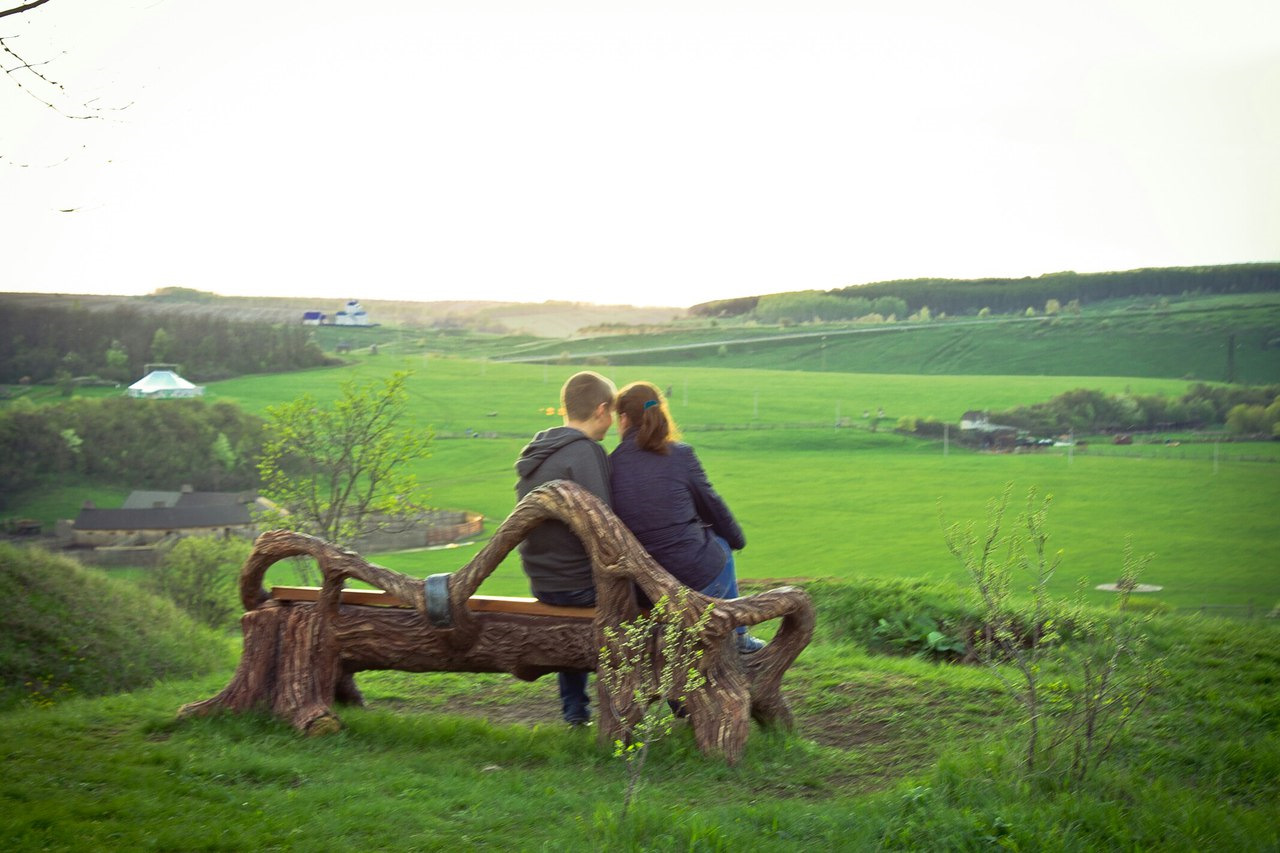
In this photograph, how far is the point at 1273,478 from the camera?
12789mm

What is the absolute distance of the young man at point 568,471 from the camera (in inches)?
172

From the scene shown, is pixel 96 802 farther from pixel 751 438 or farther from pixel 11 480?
pixel 751 438

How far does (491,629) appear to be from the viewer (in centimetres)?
440

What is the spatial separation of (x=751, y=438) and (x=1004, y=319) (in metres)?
3.95

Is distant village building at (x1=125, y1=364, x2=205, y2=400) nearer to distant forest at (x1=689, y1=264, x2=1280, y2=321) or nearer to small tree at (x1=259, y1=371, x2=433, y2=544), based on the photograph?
small tree at (x1=259, y1=371, x2=433, y2=544)

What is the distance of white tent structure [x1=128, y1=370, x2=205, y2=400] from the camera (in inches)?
535

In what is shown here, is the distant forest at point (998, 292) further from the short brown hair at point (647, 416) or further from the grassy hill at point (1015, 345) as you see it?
the short brown hair at point (647, 416)

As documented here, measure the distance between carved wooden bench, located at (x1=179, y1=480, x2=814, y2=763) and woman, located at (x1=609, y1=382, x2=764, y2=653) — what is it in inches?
8.4

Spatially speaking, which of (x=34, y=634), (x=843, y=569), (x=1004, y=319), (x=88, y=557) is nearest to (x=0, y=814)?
(x=34, y=634)

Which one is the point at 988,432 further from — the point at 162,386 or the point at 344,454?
the point at 162,386

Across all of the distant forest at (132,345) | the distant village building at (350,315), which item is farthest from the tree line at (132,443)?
the distant village building at (350,315)

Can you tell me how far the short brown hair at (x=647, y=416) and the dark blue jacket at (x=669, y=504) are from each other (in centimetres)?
5

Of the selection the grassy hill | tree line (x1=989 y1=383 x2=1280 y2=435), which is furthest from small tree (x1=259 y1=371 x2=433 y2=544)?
tree line (x1=989 y1=383 x2=1280 y2=435)

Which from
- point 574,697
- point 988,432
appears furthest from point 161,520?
point 988,432
